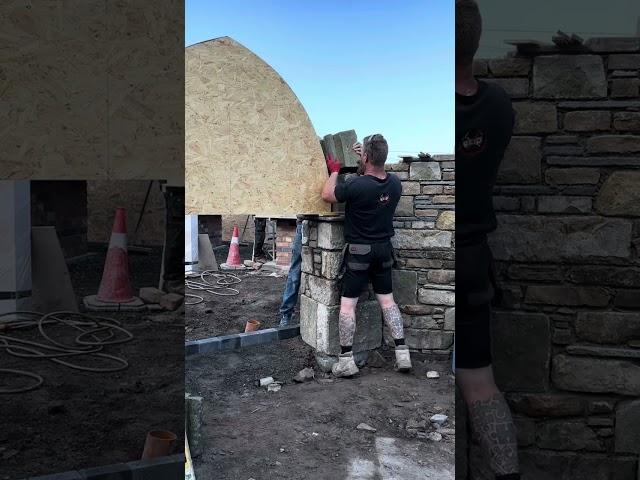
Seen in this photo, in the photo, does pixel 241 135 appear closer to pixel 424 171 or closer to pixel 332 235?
pixel 332 235

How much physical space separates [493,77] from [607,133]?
17.9 inches

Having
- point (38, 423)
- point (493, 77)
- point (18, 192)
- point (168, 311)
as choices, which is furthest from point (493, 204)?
point (38, 423)

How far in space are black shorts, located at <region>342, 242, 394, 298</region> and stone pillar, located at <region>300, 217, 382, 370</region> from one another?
0.20 meters

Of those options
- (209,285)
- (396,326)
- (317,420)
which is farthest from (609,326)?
(209,285)

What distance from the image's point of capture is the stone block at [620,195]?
6.14ft

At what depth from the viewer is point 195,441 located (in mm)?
2814

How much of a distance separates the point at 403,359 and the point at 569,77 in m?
2.01

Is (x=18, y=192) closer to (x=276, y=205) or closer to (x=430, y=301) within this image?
(x=276, y=205)

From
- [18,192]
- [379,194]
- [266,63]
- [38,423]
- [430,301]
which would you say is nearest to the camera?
[18,192]

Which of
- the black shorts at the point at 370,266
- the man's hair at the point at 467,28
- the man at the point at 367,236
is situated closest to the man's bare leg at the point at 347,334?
the man at the point at 367,236

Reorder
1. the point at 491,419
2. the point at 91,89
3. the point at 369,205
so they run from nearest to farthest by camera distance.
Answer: the point at 91,89 < the point at 491,419 < the point at 369,205

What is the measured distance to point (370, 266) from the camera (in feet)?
10.7

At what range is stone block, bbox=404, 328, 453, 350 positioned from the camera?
3.37m

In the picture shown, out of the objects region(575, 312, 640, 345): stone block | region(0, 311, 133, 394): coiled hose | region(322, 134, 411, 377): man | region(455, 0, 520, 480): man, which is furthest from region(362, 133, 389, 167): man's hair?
region(0, 311, 133, 394): coiled hose
